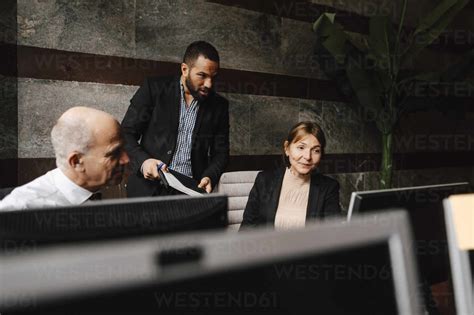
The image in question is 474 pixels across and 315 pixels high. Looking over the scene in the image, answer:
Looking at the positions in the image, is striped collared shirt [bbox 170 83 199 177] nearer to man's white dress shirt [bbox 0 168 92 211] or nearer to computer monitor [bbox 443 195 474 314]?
man's white dress shirt [bbox 0 168 92 211]

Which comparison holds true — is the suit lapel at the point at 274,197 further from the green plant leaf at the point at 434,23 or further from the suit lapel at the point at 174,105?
the green plant leaf at the point at 434,23

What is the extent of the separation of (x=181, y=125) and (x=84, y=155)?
1.26m

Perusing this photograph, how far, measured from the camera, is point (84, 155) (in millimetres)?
1492

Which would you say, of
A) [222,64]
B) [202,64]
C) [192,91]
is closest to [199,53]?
[202,64]

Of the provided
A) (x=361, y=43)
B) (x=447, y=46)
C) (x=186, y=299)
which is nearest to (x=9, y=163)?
(x=186, y=299)

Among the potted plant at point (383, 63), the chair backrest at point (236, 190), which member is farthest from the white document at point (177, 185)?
the potted plant at point (383, 63)

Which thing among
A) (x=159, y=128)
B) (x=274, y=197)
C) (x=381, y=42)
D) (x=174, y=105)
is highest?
(x=381, y=42)

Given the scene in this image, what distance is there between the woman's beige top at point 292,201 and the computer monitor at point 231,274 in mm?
1800

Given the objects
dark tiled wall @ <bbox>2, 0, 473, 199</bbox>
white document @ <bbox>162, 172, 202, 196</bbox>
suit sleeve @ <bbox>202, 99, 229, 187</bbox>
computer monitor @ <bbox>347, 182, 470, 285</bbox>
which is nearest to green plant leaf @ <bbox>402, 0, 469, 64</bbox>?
dark tiled wall @ <bbox>2, 0, 473, 199</bbox>

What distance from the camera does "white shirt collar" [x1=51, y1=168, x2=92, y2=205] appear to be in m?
1.38

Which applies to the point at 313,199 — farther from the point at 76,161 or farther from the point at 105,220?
the point at 105,220

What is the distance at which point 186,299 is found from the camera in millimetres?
486

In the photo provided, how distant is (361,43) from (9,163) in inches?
138

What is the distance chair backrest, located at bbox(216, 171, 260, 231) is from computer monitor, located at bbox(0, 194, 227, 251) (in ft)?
5.60
